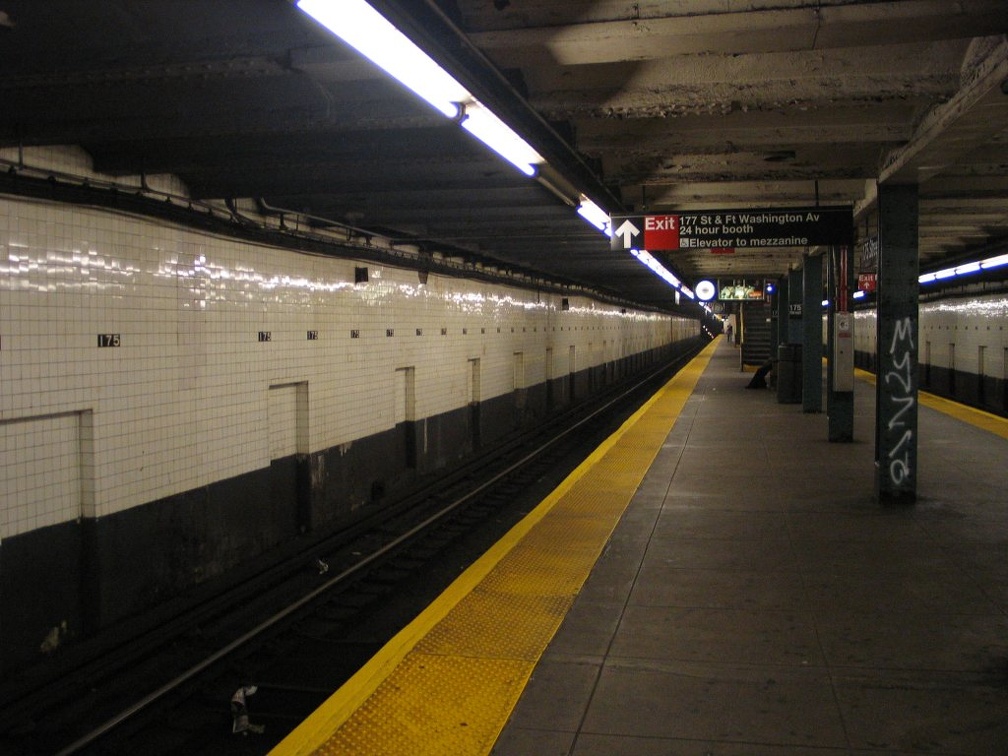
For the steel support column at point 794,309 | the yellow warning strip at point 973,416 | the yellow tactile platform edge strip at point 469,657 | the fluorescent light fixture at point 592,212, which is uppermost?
the fluorescent light fixture at point 592,212

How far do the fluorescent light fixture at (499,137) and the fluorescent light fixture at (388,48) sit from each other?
246 mm

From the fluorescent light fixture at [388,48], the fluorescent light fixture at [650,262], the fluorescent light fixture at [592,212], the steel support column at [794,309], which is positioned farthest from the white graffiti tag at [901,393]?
the steel support column at [794,309]

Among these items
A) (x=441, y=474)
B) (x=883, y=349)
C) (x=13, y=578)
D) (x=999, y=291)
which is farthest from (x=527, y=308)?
(x=13, y=578)

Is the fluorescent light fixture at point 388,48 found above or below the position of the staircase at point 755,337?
above

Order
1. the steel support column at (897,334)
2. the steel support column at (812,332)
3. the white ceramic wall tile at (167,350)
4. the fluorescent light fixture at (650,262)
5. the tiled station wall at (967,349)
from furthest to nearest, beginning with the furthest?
the tiled station wall at (967,349) → the steel support column at (812,332) → the fluorescent light fixture at (650,262) → the steel support column at (897,334) → the white ceramic wall tile at (167,350)

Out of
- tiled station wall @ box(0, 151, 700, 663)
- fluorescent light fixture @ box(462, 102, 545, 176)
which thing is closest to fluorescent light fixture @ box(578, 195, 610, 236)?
fluorescent light fixture @ box(462, 102, 545, 176)

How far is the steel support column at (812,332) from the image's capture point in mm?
15969

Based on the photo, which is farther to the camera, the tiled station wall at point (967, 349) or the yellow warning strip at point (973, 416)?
the tiled station wall at point (967, 349)

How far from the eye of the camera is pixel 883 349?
8070 millimetres

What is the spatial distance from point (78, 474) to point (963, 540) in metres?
6.70

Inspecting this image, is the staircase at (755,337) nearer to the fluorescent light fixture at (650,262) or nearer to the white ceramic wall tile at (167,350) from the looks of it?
the fluorescent light fixture at (650,262)

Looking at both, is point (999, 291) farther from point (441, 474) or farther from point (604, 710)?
point (604, 710)

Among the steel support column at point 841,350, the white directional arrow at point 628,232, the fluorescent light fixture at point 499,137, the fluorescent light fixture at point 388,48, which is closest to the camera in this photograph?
the fluorescent light fixture at point 388,48

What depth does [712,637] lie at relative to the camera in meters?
4.78
